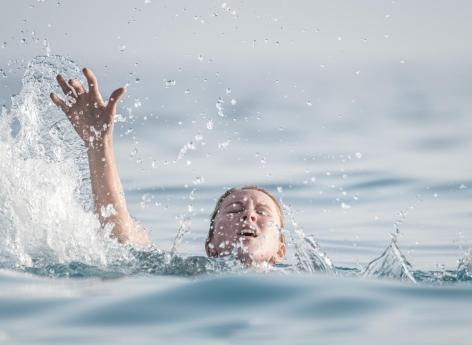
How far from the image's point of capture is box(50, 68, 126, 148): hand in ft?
21.7

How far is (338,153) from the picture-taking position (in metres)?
14.1

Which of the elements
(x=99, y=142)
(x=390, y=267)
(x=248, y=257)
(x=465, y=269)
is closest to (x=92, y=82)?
(x=99, y=142)

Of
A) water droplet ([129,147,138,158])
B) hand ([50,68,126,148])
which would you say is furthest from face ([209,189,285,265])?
water droplet ([129,147,138,158])

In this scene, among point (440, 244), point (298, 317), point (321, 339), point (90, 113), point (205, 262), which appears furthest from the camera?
point (440, 244)

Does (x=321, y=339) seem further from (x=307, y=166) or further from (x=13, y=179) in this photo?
(x=307, y=166)

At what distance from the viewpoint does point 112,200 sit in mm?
6672

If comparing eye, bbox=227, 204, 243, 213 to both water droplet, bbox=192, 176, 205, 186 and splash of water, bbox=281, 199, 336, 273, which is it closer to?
splash of water, bbox=281, 199, 336, 273

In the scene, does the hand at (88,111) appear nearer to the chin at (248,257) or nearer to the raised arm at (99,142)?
the raised arm at (99,142)

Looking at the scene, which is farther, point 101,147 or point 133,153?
point 133,153

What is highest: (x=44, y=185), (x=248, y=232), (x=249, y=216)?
(x=44, y=185)

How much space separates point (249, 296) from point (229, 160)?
30.7ft

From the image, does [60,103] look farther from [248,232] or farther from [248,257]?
[248,257]

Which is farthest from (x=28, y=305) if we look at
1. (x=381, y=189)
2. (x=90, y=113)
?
(x=381, y=189)

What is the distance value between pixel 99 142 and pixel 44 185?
562 mm
